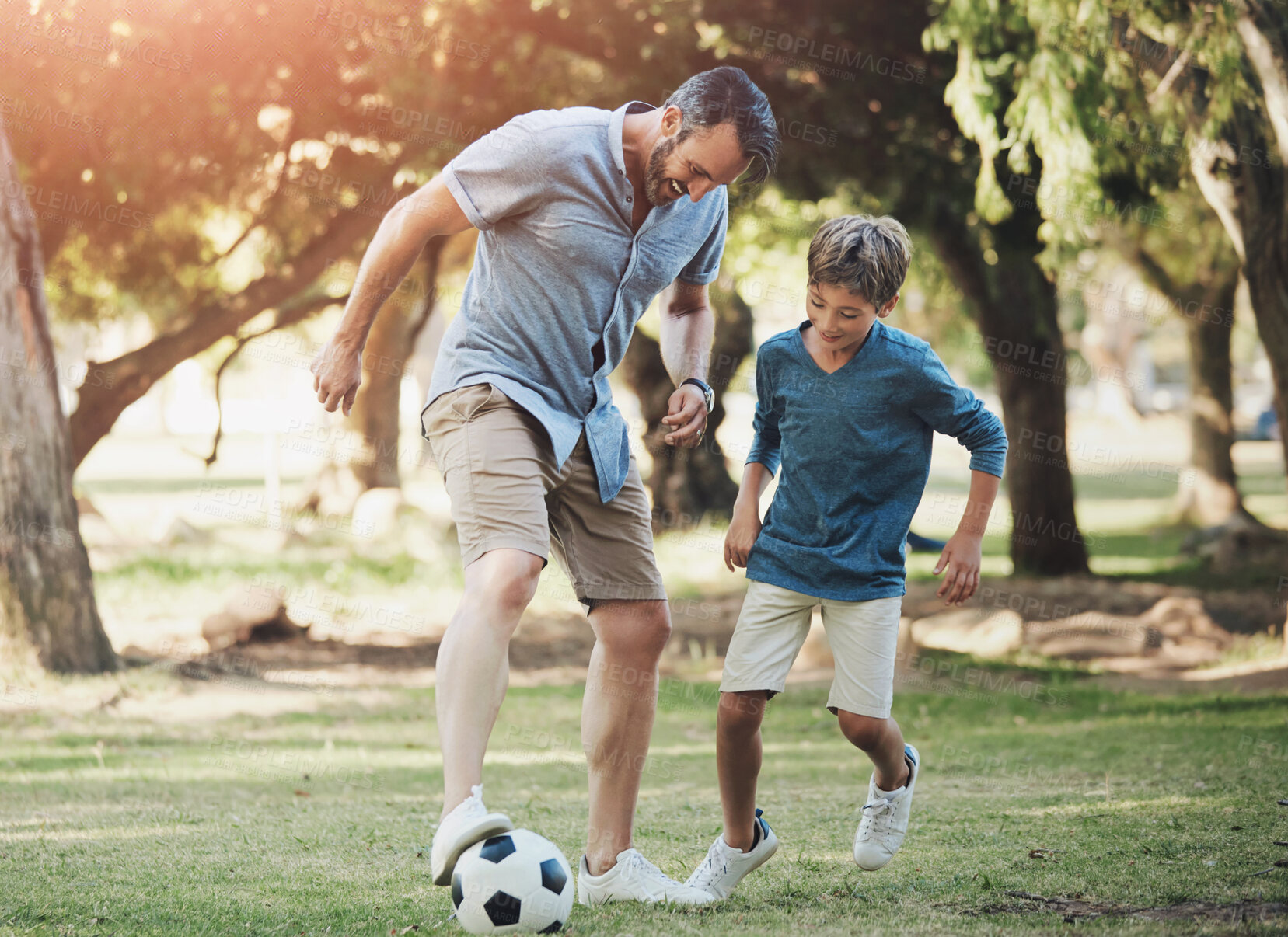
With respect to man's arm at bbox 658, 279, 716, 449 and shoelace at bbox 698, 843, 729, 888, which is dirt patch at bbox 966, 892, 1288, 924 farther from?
man's arm at bbox 658, 279, 716, 449

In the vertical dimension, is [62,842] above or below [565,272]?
below

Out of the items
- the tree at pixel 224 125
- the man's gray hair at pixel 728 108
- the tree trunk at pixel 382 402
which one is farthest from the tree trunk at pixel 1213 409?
the man's gray hair at pixel 728 108

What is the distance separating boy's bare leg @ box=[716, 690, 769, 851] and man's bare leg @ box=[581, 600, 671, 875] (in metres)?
0.22

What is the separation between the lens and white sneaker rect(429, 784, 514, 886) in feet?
9.34

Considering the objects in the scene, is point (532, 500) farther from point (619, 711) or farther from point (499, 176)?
point (499, 176)

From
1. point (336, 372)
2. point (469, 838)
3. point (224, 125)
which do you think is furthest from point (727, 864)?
point (224, 125)

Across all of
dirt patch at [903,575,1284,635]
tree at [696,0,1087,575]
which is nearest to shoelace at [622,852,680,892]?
tree at [696,0,1087,575]

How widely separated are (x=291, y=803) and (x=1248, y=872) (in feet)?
12.7

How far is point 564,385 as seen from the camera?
11.2 ft

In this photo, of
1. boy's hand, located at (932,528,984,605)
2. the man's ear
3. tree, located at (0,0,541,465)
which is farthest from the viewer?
tree, located at (0,0,541,465)

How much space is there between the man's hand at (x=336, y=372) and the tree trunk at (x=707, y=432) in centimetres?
1319

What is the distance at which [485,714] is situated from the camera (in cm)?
302

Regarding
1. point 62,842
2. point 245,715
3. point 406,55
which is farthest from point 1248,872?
point 406,55

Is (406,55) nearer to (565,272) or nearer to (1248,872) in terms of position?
(565,272)
